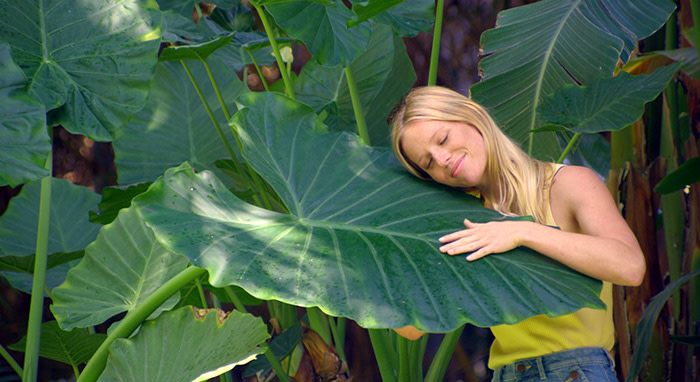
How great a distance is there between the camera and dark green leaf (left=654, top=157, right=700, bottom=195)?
1602 mm

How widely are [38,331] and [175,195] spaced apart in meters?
0.53

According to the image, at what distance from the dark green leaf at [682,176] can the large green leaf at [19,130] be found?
1.00 meters

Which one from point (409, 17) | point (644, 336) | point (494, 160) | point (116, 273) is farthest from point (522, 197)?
point (409, 17)

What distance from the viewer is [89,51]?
164 centimetres

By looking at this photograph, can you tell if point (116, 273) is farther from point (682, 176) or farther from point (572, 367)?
point (682, 176)

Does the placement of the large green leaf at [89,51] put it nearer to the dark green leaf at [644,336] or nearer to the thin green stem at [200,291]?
the thin green stem at [200,291]

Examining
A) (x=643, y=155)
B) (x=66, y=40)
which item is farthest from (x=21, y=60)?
(x=643, y=155)

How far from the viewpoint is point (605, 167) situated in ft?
8.50

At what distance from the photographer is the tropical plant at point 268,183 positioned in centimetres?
110

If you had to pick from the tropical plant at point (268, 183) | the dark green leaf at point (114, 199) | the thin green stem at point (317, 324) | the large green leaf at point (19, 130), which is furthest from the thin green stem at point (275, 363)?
the large green leaf at point (19, 130)

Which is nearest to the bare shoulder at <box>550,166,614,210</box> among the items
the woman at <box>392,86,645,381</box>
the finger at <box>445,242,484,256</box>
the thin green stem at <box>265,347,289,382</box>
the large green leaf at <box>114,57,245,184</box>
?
the woman at <box>392,86,645,381</box>

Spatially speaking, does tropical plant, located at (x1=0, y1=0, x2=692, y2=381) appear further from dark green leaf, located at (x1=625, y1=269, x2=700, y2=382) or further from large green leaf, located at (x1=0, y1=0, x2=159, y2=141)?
dark green leaf, located at (x1=625, y1=269, x2=700, y2=382)

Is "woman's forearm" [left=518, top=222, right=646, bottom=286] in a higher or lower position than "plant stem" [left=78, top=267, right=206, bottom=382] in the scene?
higher

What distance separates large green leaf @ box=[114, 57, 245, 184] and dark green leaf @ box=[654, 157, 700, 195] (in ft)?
3.25
